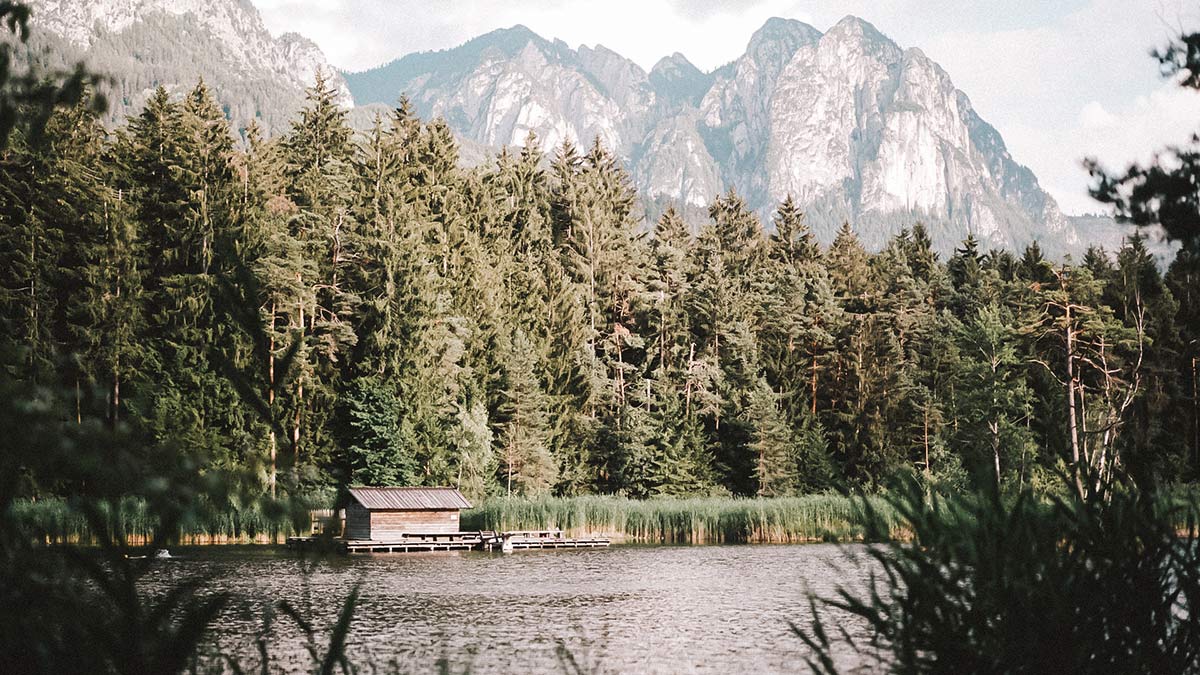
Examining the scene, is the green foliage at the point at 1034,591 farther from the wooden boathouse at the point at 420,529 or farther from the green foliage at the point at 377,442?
the green foliage at the point at 377,442

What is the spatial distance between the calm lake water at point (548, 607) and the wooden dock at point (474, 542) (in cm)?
211

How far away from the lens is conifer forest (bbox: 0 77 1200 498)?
4506cm

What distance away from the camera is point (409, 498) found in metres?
41.3

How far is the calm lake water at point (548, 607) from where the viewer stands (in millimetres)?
16031

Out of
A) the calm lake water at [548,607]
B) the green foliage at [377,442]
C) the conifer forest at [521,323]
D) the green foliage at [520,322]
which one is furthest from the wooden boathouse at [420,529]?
the conifer forest at [521,323]

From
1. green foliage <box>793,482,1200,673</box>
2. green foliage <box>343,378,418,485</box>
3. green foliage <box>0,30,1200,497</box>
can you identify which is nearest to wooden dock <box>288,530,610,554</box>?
green foliage <box>0,30,1200,497</box>

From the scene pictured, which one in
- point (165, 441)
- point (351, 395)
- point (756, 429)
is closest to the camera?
point (165, 441)

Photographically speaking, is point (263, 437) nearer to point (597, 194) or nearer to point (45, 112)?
point (597, 194)

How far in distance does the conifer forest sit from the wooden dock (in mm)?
5620

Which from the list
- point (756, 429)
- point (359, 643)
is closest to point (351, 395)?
point (756, 429)

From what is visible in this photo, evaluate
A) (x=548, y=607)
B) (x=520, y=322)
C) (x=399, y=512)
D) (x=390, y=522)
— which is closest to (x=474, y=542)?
(x=399, y=512)

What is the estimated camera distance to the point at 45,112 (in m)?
3.88

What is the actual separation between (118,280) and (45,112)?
44282 millimetres

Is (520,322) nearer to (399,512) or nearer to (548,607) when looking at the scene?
(399,512)
